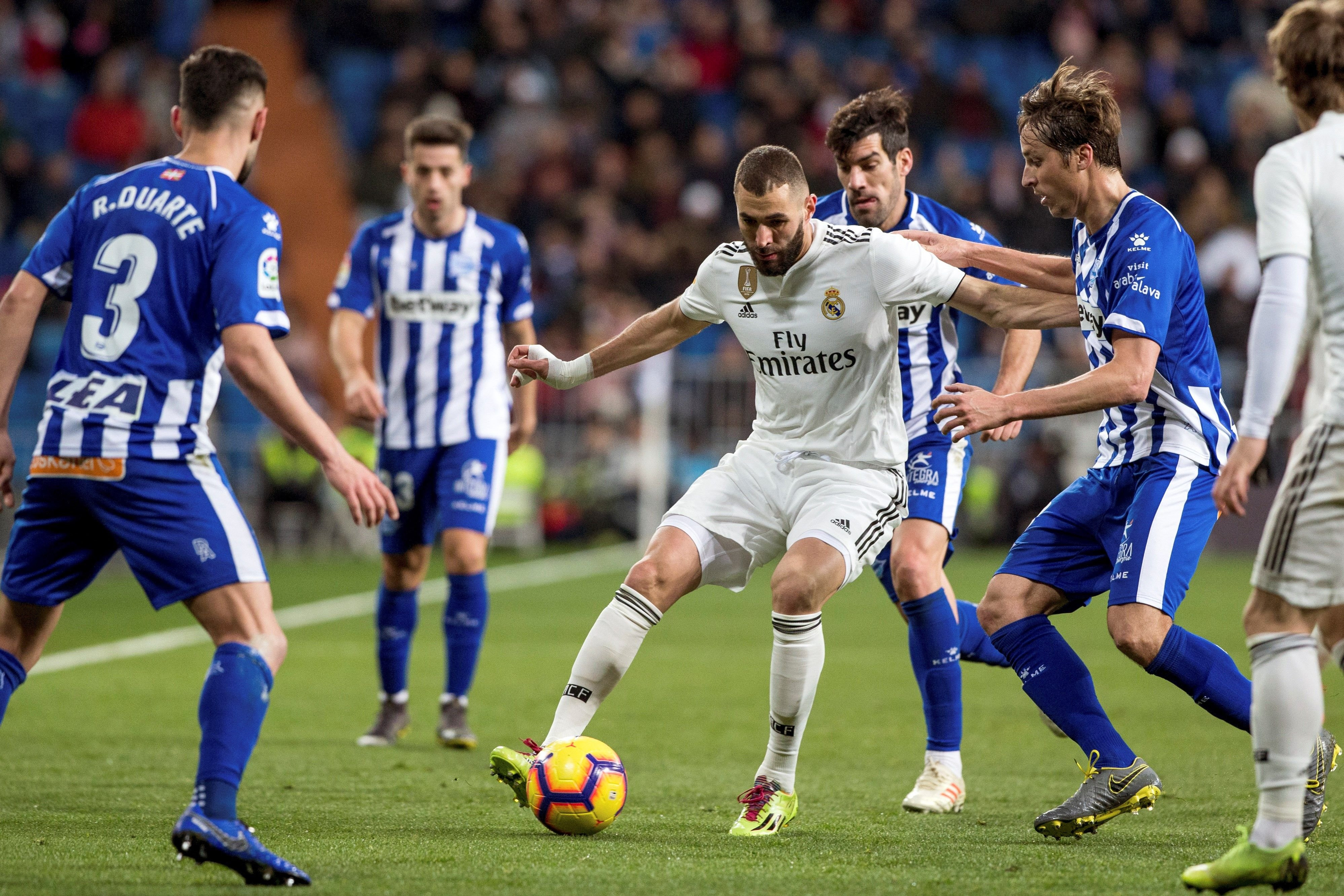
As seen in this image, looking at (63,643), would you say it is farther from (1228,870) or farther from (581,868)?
(1228,870)

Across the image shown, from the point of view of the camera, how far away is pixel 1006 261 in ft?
17.5

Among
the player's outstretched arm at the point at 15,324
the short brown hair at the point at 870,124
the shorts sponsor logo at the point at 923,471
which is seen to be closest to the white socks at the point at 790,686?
the shorts sponsor logo at the point at 923,471

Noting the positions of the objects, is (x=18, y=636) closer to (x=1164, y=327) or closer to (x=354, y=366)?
(x=354, y=366)

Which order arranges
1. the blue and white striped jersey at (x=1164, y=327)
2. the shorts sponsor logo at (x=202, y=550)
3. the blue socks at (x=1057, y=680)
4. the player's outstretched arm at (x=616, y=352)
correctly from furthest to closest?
the player's outstretched arm at (x=616, y=352) → the blue socks at (x=1057, y=680) → the blue and white striped jersey at (x=1164, y=327) → the shorts sponsor logo at (x=202, y=550)

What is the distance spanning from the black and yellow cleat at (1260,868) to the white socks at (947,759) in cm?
181

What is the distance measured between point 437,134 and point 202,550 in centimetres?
372

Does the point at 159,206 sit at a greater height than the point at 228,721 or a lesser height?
greater

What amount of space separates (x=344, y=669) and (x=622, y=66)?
13.3 m

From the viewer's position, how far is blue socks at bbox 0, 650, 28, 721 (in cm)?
439

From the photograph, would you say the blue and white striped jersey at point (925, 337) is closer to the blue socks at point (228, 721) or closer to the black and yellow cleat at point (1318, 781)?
the black and yellow cleat at point (1318, 781)

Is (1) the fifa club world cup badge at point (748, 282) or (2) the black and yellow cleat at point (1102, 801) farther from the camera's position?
(1) the fifa club world cup badge at point (748, 282)

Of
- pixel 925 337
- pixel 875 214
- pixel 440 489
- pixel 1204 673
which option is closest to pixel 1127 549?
pixel 1204 673

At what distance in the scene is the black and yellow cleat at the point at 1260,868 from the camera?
3736mm

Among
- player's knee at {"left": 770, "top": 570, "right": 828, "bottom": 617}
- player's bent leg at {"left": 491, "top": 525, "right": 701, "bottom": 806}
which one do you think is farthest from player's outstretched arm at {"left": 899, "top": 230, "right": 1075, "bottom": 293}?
player's bent leg at {"left": 491, "top": 525, "right": 701, "bottom": 806}
